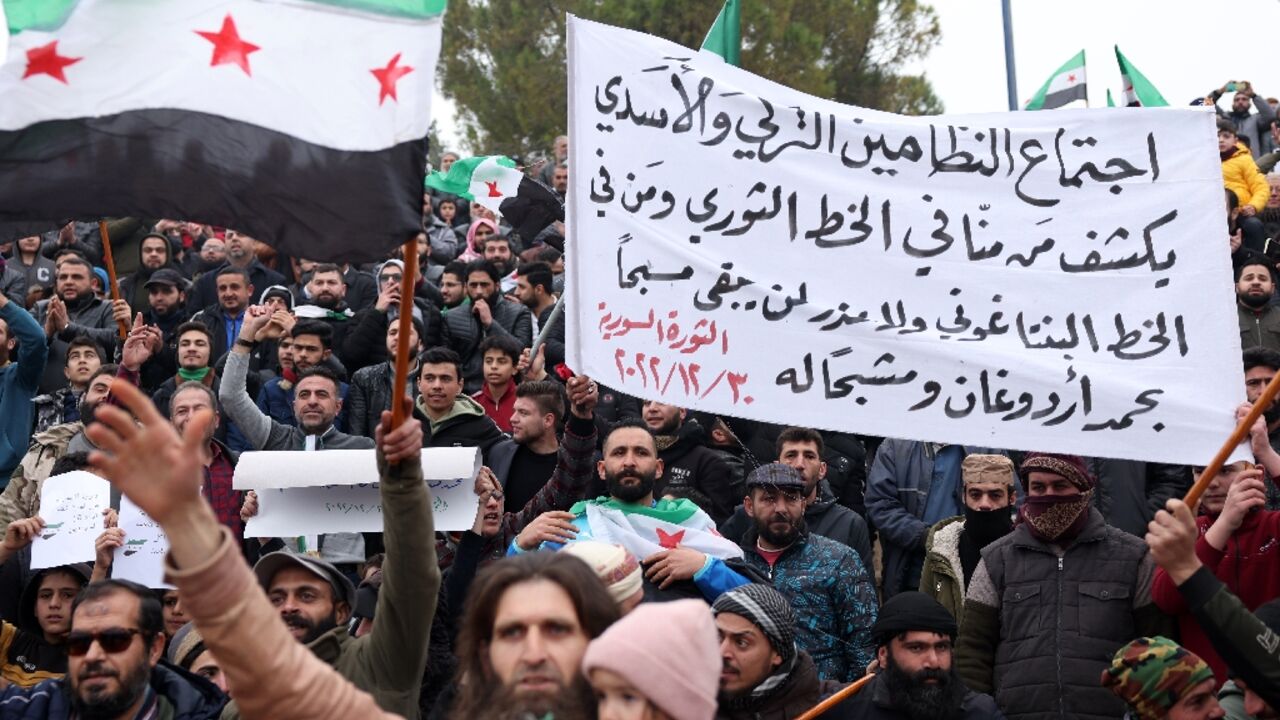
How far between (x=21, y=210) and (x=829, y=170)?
120 inches

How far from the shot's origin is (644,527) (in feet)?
23.7

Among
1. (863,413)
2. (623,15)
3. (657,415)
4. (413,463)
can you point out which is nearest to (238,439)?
(657,415)

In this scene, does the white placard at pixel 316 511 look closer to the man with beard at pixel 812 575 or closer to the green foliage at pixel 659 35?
the man with beard at pixel 812 575

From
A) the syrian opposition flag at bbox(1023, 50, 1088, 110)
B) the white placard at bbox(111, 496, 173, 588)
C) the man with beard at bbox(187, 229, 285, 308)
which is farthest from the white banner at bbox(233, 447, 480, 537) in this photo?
the syrian opposition flag at bbox(1023, 50, 1088, 110)

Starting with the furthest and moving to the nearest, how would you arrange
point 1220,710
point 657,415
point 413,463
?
point 657,415 < point 1220,710 < point 413,463

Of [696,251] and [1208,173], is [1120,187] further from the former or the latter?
[696,251]

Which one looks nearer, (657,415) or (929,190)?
(929,190)

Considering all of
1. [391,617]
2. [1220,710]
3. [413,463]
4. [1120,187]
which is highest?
[1120,187]

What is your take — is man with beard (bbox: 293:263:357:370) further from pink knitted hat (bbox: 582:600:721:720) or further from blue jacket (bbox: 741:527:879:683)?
pink knitted hat (bbox: 582:600:721:720)

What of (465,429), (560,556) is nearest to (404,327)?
(560,556)

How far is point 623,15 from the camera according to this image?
27688 millimetres

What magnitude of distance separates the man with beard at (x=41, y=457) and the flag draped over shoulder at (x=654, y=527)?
3193mm

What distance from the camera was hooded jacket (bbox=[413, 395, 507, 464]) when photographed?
928 cm

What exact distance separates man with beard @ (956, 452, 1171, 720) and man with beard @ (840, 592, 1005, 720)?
0.50m
